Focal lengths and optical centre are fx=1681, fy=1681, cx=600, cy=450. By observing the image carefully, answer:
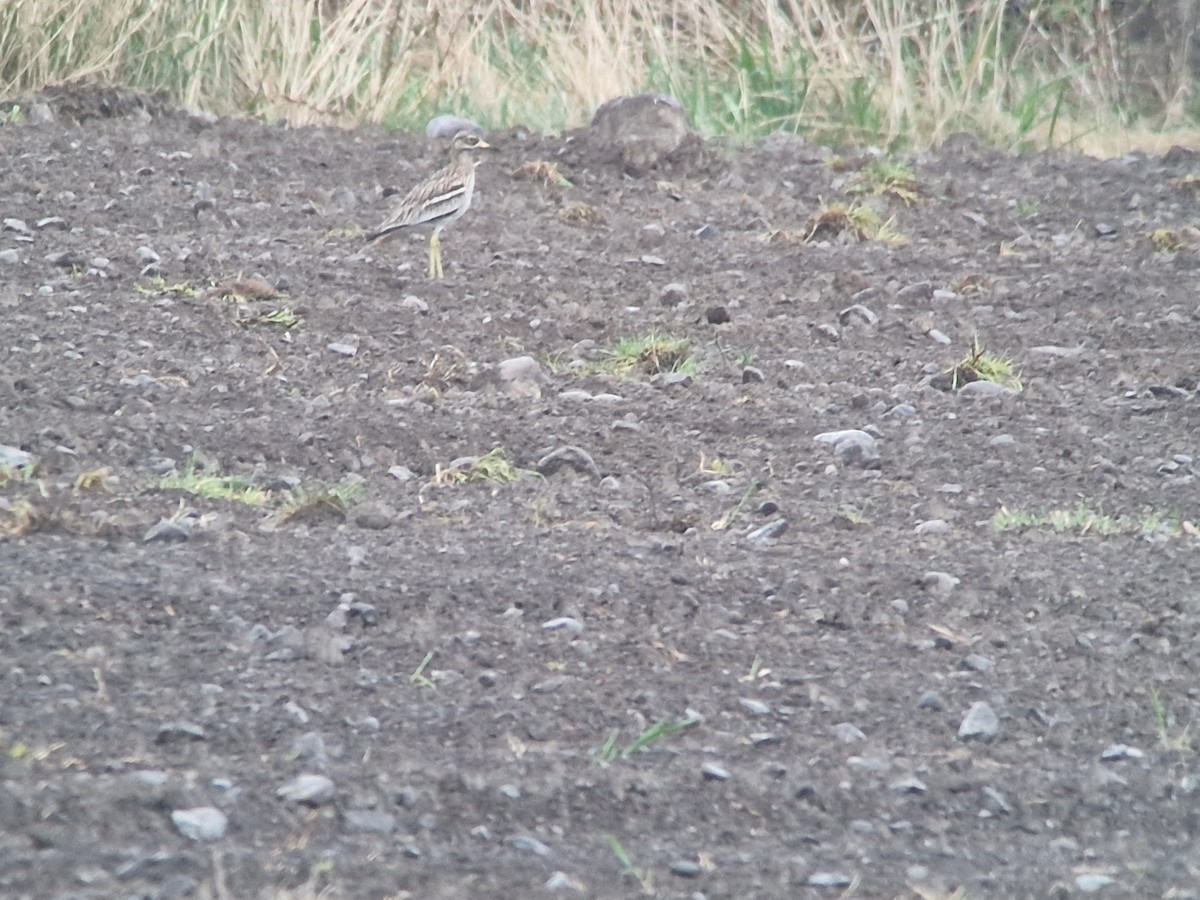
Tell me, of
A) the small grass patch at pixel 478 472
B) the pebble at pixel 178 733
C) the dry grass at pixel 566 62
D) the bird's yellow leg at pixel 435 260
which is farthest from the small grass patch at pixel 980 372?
the dry grass at pixel 566 62

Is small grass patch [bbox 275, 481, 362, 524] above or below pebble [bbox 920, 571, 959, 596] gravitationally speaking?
below

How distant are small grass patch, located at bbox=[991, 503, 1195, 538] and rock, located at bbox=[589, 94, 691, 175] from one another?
3888 mm

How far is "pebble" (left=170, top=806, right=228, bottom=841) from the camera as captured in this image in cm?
245

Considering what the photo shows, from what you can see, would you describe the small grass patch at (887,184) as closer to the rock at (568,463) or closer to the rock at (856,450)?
the rock at (856,450)

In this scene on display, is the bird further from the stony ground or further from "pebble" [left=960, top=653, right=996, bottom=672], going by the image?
"pebble" [left=960, top=653, right=996, bottom=672]

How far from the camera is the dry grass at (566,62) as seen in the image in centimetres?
808

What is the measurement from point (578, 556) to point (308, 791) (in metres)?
1.15

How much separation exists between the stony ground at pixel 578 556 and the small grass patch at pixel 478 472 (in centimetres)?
2

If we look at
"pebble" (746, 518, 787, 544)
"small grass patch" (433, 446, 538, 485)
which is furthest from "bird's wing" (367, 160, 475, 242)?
"pebble" (746, 518, 787, 544)

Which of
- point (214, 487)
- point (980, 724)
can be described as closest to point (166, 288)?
point (214, 487)

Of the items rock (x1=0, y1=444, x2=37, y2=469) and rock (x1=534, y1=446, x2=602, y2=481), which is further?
rock (x1=534, y1=446, x2=602, y2=481)

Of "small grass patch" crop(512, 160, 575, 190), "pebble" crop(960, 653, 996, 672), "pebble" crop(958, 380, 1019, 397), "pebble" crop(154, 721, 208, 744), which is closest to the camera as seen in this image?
"pebble" crop(154, 721, 208, 744)

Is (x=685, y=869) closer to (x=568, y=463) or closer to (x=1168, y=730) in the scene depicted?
(x=1168, y=730)

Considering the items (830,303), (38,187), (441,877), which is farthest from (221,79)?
(441,877)
